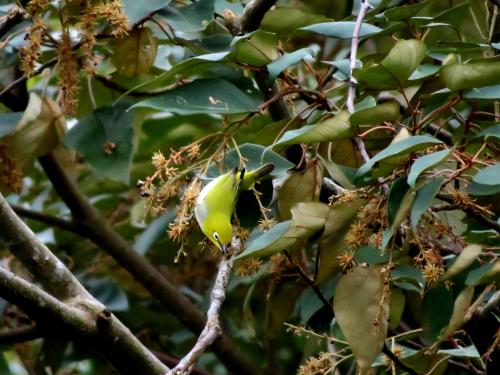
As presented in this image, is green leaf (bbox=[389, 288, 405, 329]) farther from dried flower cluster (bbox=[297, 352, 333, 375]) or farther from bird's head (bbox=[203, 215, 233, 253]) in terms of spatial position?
bird's head (bbox=[203, 215, 233, 253])

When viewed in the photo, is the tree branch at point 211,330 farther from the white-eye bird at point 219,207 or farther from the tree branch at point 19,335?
the tree branch at point 19,335

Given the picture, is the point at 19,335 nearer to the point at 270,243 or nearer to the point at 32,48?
the point at 32,48

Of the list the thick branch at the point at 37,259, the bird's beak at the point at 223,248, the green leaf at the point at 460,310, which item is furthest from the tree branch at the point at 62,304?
the green leaf at the point at 460,310

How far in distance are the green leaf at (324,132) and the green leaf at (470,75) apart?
113mm

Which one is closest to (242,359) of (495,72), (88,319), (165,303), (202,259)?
(165,303)

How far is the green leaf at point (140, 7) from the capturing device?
47.1 inches

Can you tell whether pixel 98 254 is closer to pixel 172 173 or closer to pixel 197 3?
pixel 197 3

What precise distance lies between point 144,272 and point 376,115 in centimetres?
92

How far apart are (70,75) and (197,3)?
0.66ft

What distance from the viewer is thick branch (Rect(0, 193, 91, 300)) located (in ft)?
3.75

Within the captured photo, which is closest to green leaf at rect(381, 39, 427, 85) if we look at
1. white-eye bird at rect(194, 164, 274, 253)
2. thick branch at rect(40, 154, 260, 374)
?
white-eye bird at rect(194, 164, 274, 253)

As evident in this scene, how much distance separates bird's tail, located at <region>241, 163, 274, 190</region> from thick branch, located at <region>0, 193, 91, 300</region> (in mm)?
251

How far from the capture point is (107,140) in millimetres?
1472

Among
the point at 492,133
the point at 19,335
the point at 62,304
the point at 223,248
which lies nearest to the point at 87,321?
the point at 62,304
